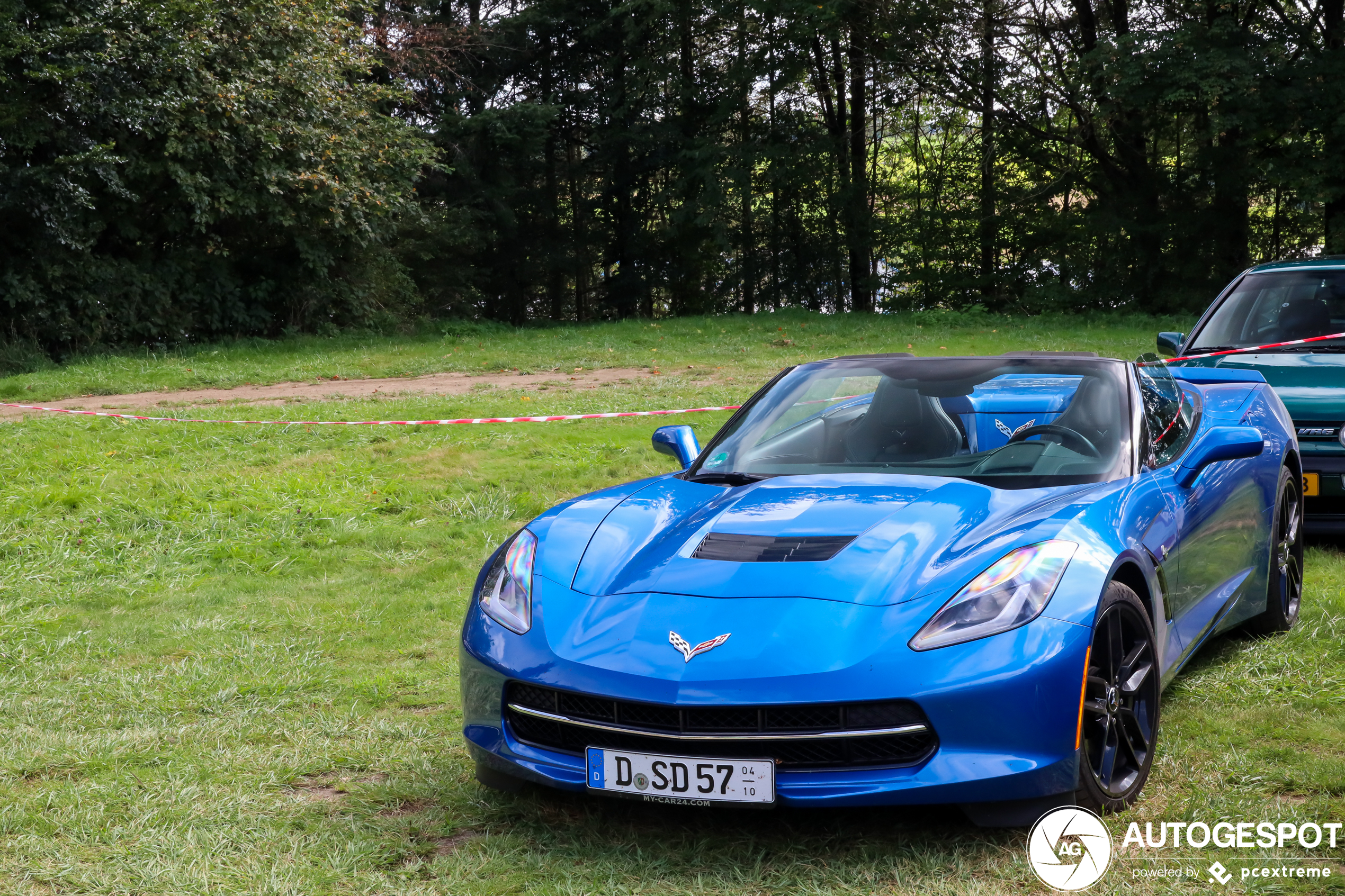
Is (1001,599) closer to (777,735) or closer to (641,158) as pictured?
(777,735)

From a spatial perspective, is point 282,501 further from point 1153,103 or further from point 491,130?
point 491,130

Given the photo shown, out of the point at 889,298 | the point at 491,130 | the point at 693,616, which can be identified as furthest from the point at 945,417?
the point at 889,298

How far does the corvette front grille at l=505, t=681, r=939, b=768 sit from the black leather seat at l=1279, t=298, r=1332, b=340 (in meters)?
5.83

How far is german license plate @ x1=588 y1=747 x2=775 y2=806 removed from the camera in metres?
2.91

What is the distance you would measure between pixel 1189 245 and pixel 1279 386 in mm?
23707

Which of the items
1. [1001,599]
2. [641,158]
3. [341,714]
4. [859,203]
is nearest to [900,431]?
[1001,599]

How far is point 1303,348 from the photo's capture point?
7285 millimetres

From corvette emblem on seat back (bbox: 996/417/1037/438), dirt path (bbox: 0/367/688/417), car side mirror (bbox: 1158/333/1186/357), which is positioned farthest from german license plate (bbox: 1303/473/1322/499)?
dirt path (bbox: 0/367/688/417)

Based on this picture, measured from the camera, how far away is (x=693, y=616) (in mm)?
3133

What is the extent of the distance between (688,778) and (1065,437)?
2024 millimetres

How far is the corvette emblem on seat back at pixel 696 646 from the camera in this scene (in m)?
3.00

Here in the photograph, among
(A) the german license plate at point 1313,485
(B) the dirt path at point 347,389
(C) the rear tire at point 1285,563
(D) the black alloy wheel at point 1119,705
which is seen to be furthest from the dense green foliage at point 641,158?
(D) the black alloy wheel at point 1119,705

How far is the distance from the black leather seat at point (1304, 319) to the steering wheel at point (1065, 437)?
412cm

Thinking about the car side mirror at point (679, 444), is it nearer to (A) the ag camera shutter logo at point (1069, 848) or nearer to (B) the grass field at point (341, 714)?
(B) the grass field at point (341, 714)
